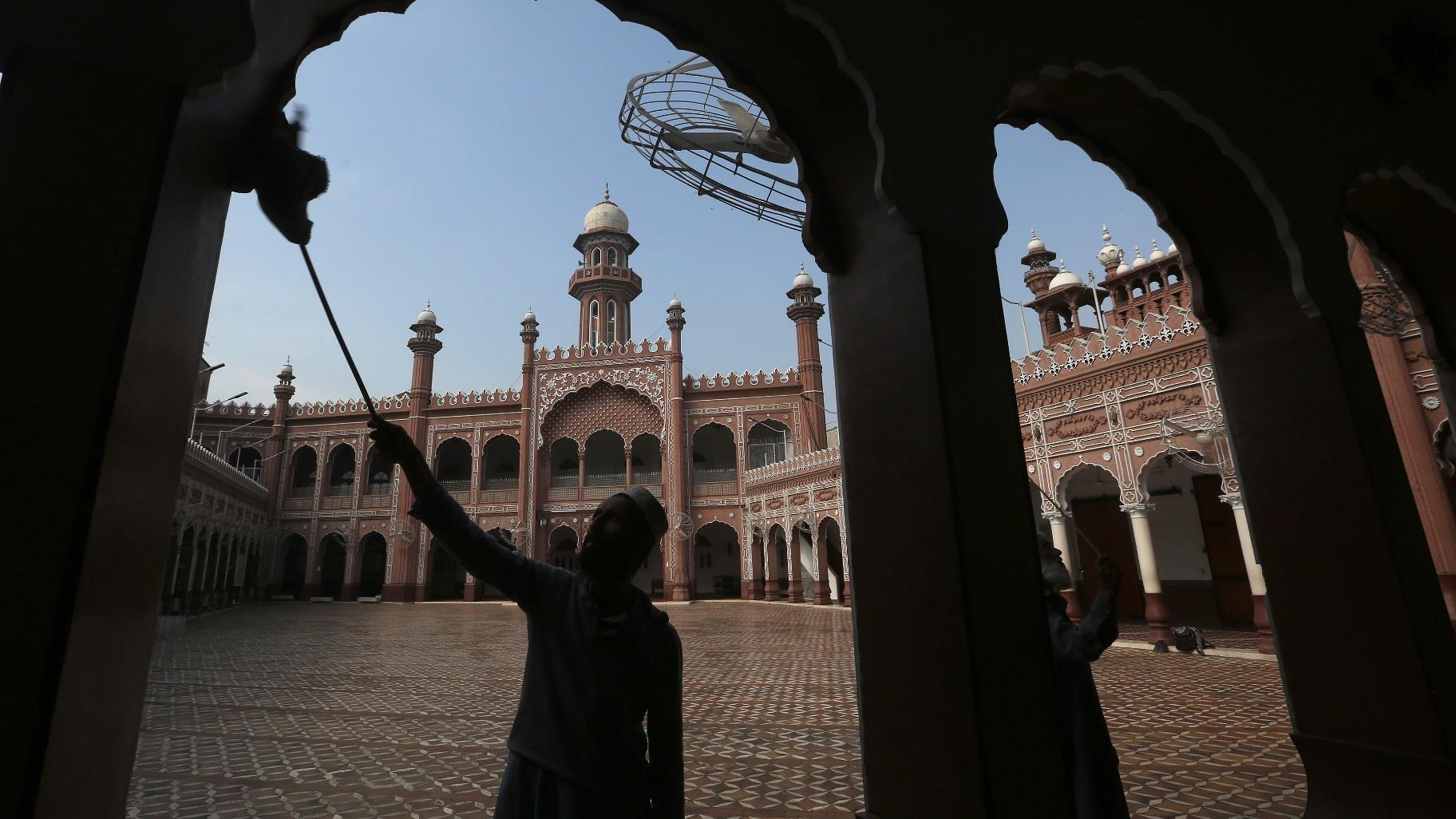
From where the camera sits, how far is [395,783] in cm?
395

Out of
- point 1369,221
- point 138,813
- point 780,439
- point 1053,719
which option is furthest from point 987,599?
point 780,439

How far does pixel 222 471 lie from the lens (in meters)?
19.0

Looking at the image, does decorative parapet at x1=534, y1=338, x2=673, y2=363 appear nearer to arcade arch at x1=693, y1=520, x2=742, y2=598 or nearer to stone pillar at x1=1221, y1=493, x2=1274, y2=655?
arcade arch at x1=693, y1=520, x2=742, y2=598

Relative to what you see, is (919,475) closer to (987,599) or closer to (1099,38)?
(987,599)

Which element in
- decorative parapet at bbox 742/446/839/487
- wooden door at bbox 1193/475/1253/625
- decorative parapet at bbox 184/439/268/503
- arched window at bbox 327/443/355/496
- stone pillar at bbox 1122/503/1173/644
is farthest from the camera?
arched window at bbox 327/443/355/496

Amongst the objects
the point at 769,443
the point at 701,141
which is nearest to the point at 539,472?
the point at 769,443

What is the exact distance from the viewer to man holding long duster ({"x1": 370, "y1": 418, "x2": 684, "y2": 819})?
1.36 m

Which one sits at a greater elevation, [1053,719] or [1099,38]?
[1099,38]

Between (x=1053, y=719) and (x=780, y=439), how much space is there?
21698 mm

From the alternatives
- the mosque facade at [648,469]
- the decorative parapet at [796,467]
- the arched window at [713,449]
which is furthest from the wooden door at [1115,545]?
the arched window at [713,449]

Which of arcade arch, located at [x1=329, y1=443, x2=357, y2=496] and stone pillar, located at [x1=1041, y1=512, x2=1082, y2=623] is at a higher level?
arcade arch, located at [x1=329, y1=443, x2=357, y2=496]

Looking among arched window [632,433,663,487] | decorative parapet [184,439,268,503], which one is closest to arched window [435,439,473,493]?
decorative parapet [184,439,268,503]

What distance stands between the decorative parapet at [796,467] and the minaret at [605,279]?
30.1ft

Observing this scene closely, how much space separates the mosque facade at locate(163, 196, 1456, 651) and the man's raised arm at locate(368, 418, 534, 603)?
36.5 feet
